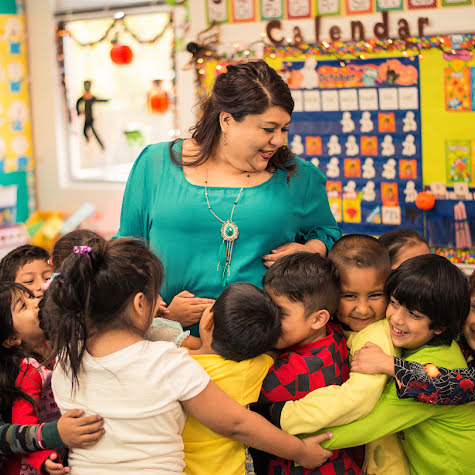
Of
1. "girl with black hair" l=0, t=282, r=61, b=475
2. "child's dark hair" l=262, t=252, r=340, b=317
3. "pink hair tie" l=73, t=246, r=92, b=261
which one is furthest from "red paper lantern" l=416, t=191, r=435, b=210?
"pink hair tie" l=73, t=246, r=92, b=261

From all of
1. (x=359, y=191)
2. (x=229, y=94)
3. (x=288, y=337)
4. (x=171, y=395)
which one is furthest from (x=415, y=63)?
(x=171, y=395)

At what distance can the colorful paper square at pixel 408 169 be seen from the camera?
13.9 feet

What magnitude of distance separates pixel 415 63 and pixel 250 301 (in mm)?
2788

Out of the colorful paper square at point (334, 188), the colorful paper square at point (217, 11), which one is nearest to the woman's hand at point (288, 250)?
the colorful paper square at point (334, 188)

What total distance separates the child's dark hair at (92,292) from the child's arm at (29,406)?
318 mm

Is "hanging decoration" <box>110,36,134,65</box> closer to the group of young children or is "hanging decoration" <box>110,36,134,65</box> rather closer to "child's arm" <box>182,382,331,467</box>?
the group of young children

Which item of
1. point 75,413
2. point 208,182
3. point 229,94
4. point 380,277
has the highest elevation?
point 229,94

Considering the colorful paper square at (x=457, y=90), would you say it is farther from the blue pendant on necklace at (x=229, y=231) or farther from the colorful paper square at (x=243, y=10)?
the blue pendant on necklace at (x=229, y=231)

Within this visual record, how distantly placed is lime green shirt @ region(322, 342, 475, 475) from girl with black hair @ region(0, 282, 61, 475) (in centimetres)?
85

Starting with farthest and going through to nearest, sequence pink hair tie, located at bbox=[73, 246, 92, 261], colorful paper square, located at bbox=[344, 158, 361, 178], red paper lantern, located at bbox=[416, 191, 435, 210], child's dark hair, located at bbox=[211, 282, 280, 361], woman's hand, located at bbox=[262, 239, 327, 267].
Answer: colorful paper square, located at bbox=[344, 158, 361, 178], red paper lantern, located at bbox=[416, 191, 435, 210], woman's hand, located at bbox=[262, 239, 327, 267], child's dark hair, located at bbox=[211, 282, 280, 361], pink hair tie, located at bbox=[73, 246, 92, 261]

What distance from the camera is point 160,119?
18.0 feet

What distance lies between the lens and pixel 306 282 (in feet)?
6.33

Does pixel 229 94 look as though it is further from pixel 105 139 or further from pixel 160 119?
pixel 105 139

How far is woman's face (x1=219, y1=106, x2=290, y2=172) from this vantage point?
2.12 meters
